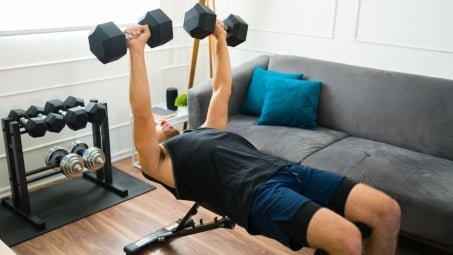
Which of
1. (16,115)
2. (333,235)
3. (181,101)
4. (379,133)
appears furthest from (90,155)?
(379,133)

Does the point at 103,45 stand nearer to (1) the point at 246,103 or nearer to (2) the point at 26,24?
(2) the point at 26,24

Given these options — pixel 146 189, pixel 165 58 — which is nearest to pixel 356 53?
pixel 165 58

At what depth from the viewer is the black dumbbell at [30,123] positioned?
2.55 metres

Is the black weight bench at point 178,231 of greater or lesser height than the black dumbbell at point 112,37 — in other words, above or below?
below

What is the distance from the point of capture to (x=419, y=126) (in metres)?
2.74

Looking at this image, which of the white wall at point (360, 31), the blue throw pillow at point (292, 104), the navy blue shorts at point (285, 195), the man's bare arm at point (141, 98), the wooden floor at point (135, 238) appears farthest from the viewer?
the blue throw pillow at point (292, 104)

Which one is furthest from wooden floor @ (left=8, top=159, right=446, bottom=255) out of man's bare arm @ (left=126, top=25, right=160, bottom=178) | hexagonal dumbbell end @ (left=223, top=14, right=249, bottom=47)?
hexagonal dumbbell end @ (left=223, top=14, right=249, bottom=47)

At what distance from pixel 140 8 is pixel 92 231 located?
1.76m

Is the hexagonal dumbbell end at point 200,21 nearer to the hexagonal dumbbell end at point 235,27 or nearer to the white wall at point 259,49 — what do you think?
the hexagonal dumbbell end at point 235,27

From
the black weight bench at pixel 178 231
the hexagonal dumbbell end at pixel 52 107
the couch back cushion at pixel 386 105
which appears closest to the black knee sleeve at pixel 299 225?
the black weight bench at pixel 178 231

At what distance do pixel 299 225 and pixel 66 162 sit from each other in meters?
1.59

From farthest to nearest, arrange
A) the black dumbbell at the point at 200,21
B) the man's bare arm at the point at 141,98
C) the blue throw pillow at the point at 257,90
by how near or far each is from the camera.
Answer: the blue throw pillow at the point at 257,90
the black dumbbell at the point at 200,21
the man's bare arm at the point at 141,98

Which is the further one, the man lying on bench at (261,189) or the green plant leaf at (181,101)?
the green plant leaf at (181,101)

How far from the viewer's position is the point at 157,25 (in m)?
1.88
